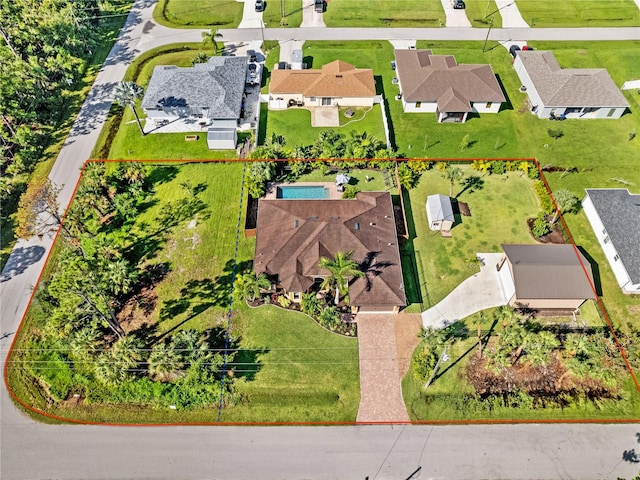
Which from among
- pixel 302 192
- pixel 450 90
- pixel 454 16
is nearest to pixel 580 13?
pixel 454 16

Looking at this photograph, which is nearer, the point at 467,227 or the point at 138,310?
the point at 138,310

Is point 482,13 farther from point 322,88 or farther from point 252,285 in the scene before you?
point 252,285

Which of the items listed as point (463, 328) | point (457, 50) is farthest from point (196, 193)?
point (457, 50)

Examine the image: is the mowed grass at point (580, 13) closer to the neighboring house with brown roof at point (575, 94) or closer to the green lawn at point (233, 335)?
the neighboring house with brown roof at point (575, 94)

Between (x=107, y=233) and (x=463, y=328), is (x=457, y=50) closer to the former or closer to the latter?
(x=463, y=328)

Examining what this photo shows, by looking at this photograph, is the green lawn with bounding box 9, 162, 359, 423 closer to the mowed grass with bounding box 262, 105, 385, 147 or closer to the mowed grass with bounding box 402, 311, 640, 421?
the mowed grass with bounding box 402, 311, 640, 421
